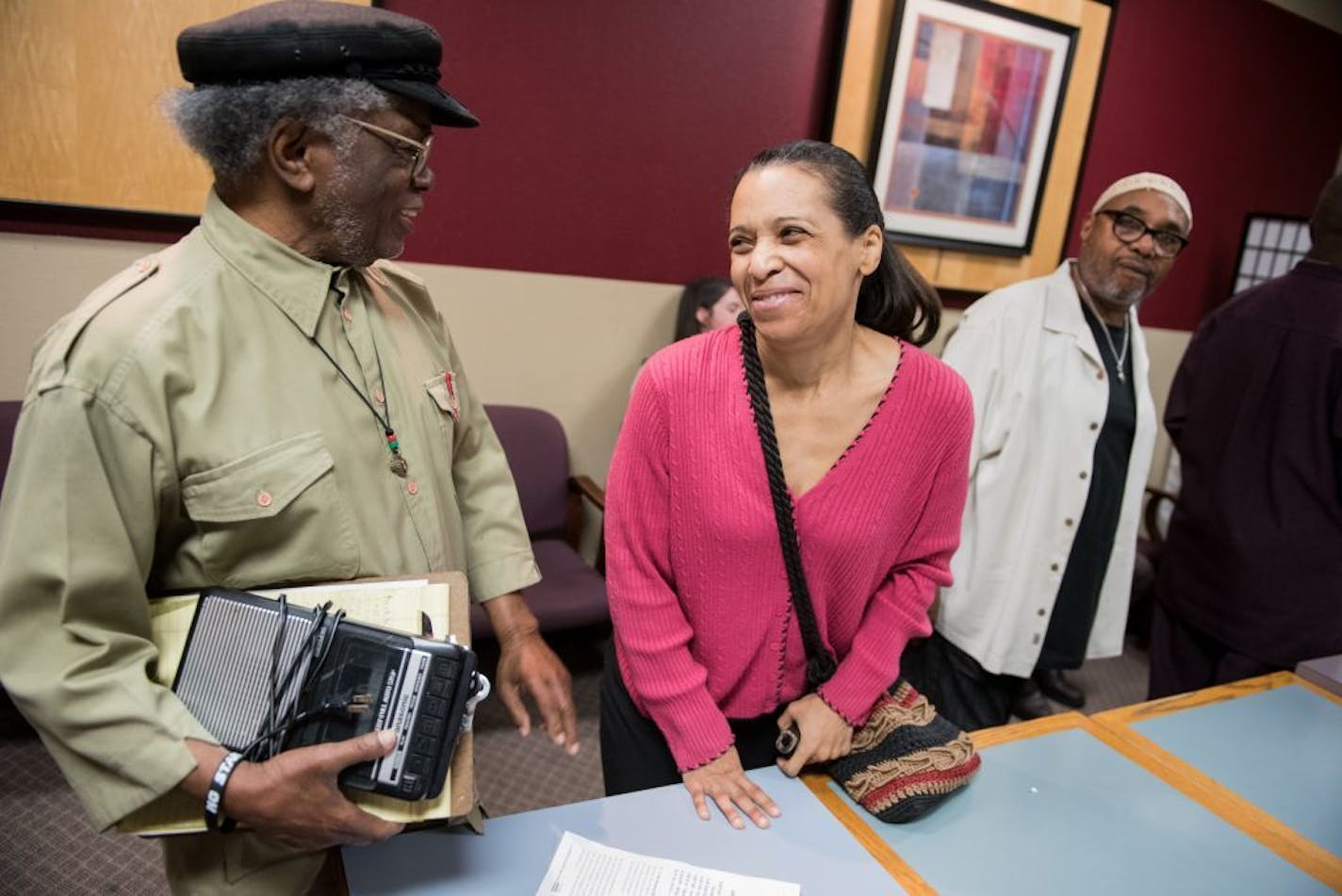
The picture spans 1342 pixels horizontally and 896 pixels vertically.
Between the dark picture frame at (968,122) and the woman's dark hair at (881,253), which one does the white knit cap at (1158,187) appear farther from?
the dark picture frame at (968,122)

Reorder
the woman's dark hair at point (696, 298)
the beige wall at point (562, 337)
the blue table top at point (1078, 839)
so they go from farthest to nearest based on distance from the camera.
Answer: the woman's dark hair at point (696, 298), the beige wall at point (562, 337), the blue table top at point (1078, 839)

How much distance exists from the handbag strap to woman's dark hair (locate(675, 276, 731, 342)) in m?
1.61

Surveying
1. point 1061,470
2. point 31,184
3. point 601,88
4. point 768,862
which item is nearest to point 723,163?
point 601,88

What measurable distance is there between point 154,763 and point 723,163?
268 cm

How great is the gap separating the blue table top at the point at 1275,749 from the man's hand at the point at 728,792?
0.80 m

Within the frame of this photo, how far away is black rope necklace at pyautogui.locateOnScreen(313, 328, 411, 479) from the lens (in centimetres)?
106

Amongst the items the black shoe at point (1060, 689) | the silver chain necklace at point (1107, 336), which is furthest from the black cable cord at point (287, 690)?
the black shoe at point (1060, 689)

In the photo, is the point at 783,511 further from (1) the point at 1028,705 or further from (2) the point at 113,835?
(1) the point at 1028,705

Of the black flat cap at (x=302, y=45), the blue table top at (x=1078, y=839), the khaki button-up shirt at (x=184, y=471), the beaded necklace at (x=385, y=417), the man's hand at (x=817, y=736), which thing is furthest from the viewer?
the man's hand at (x=817, y=736)

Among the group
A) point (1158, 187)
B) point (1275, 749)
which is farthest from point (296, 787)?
point (1158, 187)

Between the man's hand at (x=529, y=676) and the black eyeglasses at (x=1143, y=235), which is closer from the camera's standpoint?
the man's hand at (x=529, y=676)

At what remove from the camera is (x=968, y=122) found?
339 centimetres

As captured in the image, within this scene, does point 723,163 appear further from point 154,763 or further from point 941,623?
point 154,763

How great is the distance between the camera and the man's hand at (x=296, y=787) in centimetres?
87
